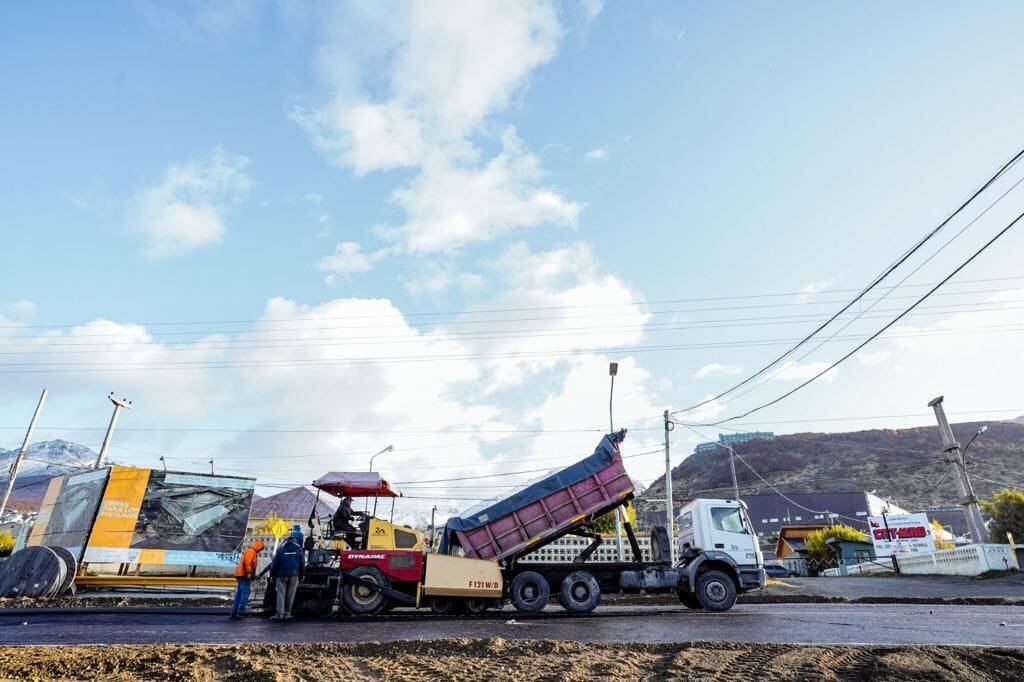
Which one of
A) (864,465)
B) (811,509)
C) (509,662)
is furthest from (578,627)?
(864,465)

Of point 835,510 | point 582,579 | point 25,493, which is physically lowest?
point 582,579

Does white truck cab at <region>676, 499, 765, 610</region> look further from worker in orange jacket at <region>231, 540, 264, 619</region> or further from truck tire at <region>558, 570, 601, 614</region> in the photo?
worker in orange jacket at <region>231, 540, 264, 619</region>

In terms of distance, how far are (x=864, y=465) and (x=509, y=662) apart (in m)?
108

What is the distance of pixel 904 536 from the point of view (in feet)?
131

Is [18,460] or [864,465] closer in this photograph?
[18,460]

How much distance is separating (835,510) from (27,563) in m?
74.5

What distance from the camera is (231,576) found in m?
20.7

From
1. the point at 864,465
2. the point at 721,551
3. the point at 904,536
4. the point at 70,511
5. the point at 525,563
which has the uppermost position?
the point at 864,465

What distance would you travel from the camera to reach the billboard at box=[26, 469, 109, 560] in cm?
1964

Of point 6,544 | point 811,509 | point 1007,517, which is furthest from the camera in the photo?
point 811,509

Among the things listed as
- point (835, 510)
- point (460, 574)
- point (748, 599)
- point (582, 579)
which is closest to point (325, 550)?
point (460, 574)

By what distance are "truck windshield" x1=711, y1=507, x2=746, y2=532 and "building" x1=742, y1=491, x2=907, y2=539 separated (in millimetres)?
57575

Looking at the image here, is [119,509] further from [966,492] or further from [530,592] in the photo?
[966,492]

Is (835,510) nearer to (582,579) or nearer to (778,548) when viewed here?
(778,548)
